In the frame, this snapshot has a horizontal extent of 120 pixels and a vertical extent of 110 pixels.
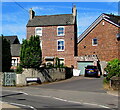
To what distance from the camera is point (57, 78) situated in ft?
93.6

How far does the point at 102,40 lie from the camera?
36344mm

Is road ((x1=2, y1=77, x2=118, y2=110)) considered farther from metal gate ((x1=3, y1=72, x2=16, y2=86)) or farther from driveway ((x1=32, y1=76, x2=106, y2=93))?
metal gate ((x1=3, y1=72, x2=16, y2=86))

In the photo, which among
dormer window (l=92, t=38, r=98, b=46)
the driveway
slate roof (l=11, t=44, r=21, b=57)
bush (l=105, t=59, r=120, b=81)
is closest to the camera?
the driveway

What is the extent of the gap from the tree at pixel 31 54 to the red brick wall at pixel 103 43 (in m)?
13.7

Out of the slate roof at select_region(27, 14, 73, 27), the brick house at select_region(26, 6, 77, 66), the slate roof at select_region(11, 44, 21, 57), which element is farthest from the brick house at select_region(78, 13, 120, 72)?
the slate roof at select_region(11, 44, 21, 57)

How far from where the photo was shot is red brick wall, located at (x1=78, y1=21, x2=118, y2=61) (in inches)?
1388

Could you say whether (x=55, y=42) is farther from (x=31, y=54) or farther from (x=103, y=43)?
(x=31, y=54)

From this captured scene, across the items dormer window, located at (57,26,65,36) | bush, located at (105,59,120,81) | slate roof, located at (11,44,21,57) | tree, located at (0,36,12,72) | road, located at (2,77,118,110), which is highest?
dormer window, located at (57,26,65,36)

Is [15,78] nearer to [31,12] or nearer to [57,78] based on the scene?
[57,78]

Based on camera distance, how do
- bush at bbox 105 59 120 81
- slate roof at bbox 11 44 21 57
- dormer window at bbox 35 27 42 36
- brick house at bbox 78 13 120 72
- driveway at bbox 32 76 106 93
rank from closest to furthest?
driveway at bbox 32 76 106 93
bush at bbox 105 59 120 81
brick house at bbox 78 13 120 72
dormer window at bbox 35 27 42 36
slate roof at bbox 11 44 21 57

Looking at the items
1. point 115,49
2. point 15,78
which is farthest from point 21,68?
point 115,49

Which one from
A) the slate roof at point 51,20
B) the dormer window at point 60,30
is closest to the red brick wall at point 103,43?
the dormer window at point 60,30

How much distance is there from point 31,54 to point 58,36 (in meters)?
12.7

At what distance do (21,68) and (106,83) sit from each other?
10.0m
